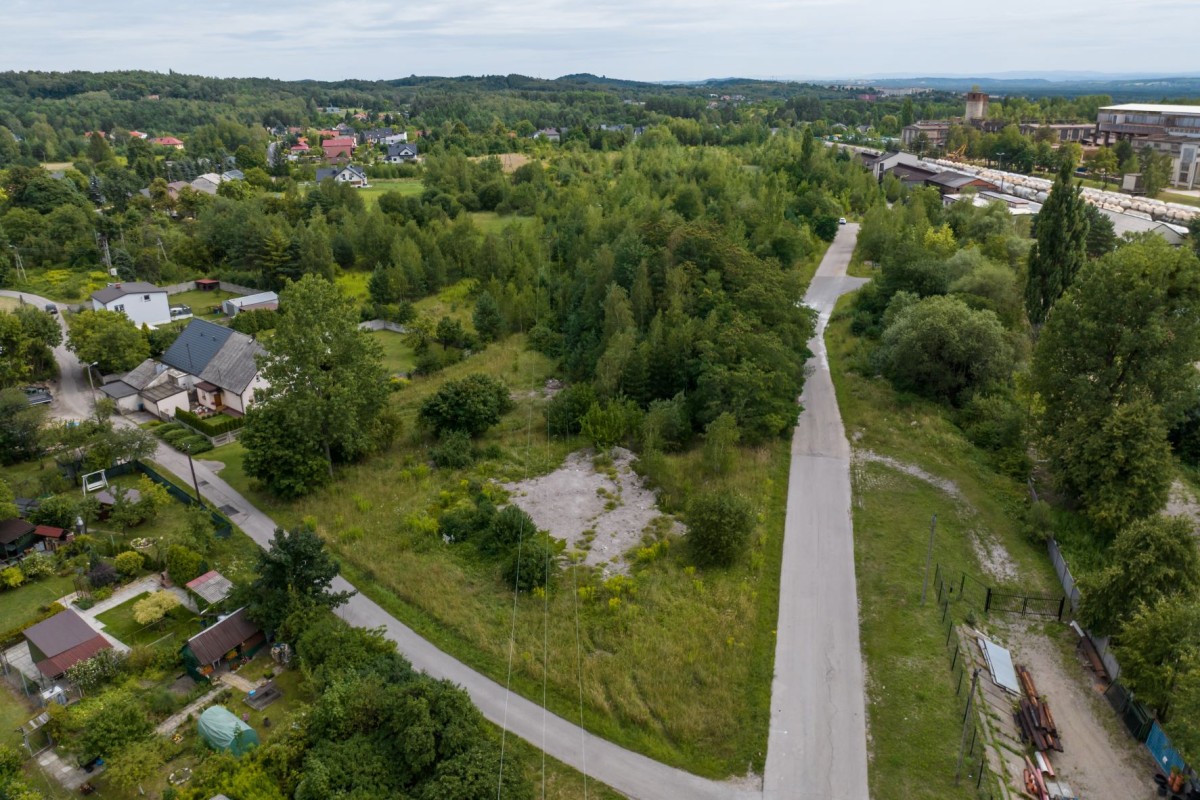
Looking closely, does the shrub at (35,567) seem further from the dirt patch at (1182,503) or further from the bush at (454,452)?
the dirt patch at (1182,503)

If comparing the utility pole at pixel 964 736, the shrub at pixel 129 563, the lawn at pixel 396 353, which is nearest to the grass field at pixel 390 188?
the lawn at pixel 396 353

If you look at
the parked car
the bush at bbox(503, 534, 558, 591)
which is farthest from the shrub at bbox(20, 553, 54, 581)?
the parked car

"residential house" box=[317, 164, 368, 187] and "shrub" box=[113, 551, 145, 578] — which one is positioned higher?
"residential house" box=[317, 164, 368, 187]

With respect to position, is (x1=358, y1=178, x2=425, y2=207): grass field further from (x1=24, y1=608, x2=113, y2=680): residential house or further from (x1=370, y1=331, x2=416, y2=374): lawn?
(x1=24, y1=608, x2=113, y2=680): residential house

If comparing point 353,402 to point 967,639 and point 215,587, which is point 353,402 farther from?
point 967,639

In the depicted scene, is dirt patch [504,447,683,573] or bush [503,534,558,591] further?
dirt patch [504,447,683,573]

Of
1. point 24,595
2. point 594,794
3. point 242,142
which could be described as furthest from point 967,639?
point 242,142
